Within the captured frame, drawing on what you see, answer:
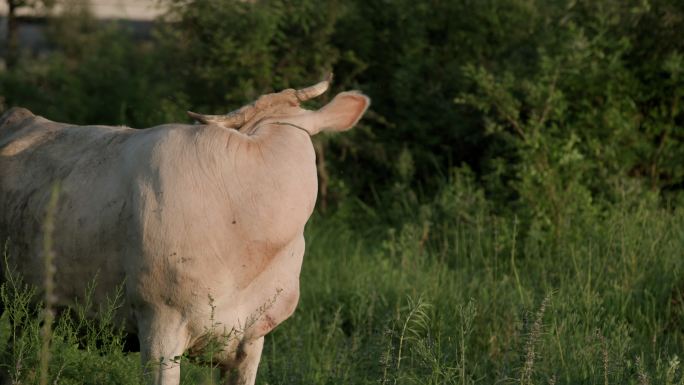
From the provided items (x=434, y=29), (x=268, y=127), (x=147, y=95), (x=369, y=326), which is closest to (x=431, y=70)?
(x=434, y=29)

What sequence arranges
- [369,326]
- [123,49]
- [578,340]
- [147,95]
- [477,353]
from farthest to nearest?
[123,49]
[147,95]
[369,326]
[477,353]
[578,340]

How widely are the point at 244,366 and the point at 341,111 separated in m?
1.05

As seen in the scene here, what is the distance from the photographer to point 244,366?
3.79m

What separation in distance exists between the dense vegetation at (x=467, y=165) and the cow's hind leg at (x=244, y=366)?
42 centimetres

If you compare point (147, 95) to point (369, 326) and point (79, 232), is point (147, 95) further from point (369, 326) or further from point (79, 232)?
point (79, 232)

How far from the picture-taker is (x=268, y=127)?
3.75m

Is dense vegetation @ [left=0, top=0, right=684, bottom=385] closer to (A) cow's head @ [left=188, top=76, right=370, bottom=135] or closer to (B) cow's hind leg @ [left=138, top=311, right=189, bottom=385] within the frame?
(B) cow's hind leg @ [left=138, top=311, right=189, bottom=385]

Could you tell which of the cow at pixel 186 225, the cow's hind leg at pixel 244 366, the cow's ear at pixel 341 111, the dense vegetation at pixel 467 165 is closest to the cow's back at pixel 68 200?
the cow at pixel 186 225

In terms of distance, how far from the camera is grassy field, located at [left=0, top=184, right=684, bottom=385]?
12.8 ft

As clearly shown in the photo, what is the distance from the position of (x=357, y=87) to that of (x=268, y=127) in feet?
18.5

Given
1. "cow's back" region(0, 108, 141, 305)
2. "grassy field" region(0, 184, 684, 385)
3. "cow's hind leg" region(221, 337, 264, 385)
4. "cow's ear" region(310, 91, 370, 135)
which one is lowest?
"grassy field" region(0, 184, 684, 385)

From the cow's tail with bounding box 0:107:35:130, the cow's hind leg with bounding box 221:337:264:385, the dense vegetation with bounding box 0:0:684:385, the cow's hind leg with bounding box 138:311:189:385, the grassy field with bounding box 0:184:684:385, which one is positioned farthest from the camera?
the dense vegetation with bounding box 0:0:684:385

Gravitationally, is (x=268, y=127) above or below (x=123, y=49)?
above

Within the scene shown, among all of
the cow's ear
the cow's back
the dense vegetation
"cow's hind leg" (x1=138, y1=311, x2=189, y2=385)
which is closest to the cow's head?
the cow's ear
